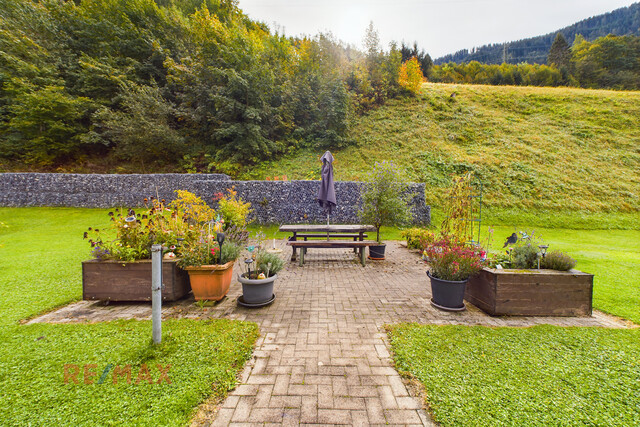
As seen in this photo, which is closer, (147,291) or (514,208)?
(147,291)

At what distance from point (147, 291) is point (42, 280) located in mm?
2595

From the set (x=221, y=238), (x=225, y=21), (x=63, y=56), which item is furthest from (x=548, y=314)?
(x=63, y=56)

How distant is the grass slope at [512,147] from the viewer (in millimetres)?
12977

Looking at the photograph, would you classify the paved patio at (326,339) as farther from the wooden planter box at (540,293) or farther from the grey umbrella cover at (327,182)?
the grey umbrella cover at (327,182)

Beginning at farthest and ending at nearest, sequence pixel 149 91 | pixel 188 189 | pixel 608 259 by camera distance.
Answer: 1. pixel 149 91
2. pixel 188 189
3. pixel 608 259

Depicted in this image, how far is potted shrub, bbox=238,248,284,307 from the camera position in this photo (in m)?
3.55

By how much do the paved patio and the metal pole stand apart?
802 mm

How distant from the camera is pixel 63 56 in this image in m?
15.8

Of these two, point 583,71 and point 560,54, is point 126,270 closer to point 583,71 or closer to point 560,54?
point 583,71

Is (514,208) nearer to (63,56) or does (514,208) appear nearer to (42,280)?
(42,280)

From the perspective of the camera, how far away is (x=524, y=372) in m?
2.19

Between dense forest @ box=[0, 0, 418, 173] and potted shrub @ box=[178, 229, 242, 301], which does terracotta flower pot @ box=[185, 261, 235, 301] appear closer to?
potted shrub @ box=[178, 229, 242, 301]

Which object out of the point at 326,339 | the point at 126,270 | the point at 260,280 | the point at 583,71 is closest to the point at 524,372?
the point at 326,339

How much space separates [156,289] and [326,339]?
1760 millimetres
